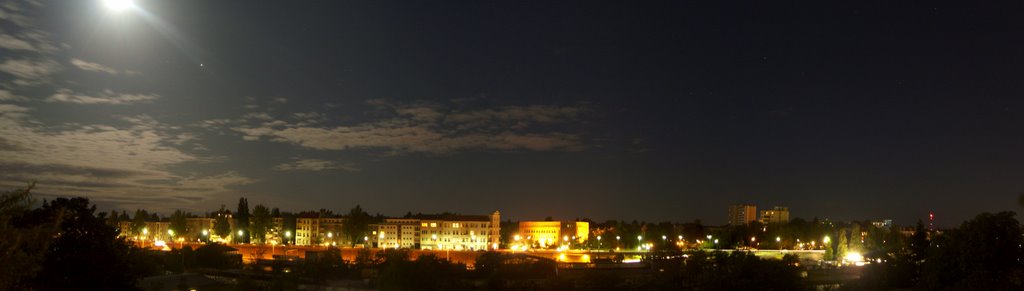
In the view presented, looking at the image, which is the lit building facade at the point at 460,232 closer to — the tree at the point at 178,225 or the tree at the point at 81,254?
the tree at the point at 178,225

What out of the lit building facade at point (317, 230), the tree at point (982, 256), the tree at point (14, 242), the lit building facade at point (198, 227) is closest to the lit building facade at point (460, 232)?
the lit building facade at point (317, 230)

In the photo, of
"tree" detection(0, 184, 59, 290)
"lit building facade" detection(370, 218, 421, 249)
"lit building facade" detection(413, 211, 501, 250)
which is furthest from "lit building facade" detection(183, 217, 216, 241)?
"tree" detection(0, 184, 59, 290)

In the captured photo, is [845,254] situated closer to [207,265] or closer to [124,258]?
[207,265]

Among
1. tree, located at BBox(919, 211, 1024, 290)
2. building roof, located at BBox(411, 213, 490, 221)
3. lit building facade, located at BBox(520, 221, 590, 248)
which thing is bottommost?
lit building facade, located at BBox(520, 221, 590, 248)

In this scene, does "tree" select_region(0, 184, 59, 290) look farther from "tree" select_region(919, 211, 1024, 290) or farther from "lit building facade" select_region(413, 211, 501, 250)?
"lit building facade" select_region(413, 211, 501, 250)

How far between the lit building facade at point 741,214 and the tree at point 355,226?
115 metres

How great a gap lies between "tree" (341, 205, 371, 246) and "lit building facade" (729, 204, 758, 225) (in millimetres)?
115220

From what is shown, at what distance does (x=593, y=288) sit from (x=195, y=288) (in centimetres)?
1599

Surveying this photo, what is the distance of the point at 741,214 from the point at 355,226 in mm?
120905

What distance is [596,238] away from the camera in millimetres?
98125

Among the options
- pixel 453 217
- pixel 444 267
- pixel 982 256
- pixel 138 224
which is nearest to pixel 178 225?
pixel 138 224

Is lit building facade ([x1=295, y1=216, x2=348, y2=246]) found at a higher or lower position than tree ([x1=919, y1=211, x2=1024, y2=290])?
lower

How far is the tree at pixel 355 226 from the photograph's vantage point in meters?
92.7

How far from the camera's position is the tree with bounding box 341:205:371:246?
9269 cm
